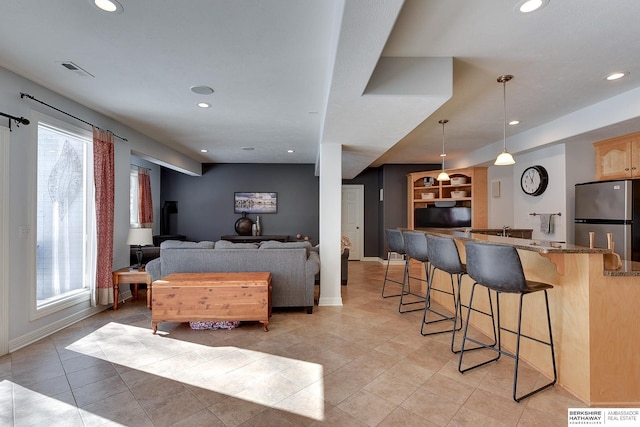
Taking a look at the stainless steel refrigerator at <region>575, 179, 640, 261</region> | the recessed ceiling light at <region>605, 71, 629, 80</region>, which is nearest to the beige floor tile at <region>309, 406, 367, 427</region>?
the recessed ceiling light at <region>605, 71, 629, 80</region>

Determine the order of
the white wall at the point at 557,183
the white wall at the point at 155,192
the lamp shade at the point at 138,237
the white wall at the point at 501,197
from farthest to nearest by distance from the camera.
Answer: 1. the white wall at the point at 155,192
2. the white wall at the point at 501,197
3. the white wall at the point at 557,183
4. the lamp shade at the point at 138,237

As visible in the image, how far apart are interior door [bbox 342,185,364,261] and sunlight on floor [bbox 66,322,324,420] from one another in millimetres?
5539

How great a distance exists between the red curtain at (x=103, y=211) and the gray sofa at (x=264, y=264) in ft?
2.60

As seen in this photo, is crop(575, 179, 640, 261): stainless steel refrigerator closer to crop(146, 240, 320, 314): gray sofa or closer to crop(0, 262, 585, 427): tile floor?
crop(0, 262, 585, 427): tile floor

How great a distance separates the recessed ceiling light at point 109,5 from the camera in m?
1.83

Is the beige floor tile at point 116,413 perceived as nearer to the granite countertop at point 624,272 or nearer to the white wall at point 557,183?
the granite countertop at point 624,272

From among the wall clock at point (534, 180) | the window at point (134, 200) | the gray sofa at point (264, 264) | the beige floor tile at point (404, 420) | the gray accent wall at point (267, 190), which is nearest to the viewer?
the beige floor tile at point (404, 420)

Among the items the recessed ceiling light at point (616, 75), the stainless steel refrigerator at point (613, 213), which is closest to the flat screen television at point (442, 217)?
the stainless steel refrigerator at point (613, 213)

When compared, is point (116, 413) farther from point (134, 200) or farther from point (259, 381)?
point (134, 200)

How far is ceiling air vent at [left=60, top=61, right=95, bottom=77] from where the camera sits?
8.57 ft

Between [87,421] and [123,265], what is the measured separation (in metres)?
2.98

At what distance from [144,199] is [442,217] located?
6.67m

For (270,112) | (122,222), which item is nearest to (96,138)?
(122,222)

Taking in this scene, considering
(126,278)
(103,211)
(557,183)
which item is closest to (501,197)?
(557,183)
